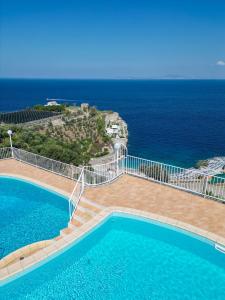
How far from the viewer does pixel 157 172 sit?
11.1 meters

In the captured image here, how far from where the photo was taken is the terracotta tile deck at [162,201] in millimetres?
8016

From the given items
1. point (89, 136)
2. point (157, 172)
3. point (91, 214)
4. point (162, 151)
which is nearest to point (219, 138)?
point (162, 151)

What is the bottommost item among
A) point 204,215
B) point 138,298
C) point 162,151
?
point 162,151

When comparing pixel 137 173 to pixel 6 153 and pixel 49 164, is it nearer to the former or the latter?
pixel 49 164

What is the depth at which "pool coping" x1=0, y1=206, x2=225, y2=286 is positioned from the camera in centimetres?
637

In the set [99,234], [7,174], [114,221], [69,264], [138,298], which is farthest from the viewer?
[7,174]

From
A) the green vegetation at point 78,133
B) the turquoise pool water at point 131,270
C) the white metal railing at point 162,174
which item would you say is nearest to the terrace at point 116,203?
the white metal railing at point 162,174

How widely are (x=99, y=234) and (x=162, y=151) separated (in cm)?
3582

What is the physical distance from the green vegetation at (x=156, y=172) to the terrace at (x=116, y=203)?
0.36m

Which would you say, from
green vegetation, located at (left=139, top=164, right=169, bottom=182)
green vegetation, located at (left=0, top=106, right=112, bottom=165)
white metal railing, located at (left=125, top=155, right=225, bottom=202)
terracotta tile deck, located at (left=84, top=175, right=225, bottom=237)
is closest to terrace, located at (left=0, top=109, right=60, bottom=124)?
green vegetation, located at (left=0, top=106, right=112, bottom=165)

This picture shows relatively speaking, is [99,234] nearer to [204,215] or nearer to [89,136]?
[204,215]

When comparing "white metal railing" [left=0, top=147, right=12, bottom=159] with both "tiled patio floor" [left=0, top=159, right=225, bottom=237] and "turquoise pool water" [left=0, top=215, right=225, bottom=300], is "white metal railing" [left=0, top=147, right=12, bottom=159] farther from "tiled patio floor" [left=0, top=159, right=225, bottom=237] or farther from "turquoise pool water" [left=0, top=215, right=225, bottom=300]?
"turquoise pool water" [left=0, top=215, right=225, bottom=300]

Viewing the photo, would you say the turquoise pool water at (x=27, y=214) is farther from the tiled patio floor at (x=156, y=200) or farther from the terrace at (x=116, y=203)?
the tiled patio floor at (x=156, y=200)

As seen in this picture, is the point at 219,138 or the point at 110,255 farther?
the point at 219,138
